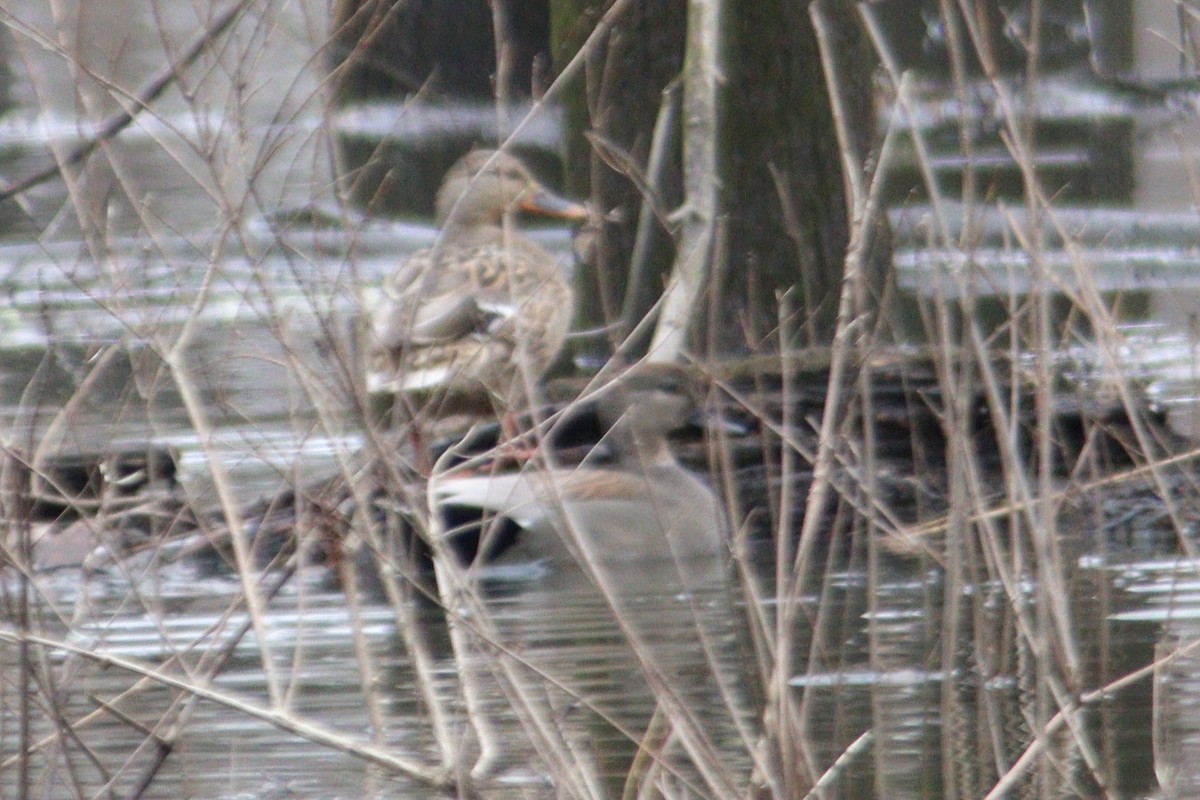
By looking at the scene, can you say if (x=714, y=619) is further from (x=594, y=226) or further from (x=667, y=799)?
(x=667, y=799)

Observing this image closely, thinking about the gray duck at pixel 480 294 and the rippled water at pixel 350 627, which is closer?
the rippled water at pixel 350 627

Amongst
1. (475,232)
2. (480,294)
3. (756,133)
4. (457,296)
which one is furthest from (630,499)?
(475,232)

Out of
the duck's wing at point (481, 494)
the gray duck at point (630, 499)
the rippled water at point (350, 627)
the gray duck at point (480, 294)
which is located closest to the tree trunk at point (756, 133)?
the gray duck at point (480, 294)

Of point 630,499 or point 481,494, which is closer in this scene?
point 481,494

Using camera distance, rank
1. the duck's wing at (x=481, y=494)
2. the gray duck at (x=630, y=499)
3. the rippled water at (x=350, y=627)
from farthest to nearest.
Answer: the gray duck at (x=630, y=499), the duck's wing at (x=481, y=494), the rippled water at (x=350, y=627)

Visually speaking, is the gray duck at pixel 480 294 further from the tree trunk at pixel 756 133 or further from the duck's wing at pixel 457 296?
the tree trunk at pixel 756 133

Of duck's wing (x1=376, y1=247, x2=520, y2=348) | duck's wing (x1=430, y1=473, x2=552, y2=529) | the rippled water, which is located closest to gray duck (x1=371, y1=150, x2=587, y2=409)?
duck's wing (x1=376, y1=247, x2=520, y2=348)

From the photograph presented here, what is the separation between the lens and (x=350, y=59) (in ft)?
12.4

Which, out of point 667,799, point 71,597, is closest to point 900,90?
point 667,799

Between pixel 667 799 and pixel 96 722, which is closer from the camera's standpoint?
pixel 667 799

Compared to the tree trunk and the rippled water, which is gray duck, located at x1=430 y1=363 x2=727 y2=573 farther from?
the tree trunk

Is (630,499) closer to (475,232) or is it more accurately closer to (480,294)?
(480,294)

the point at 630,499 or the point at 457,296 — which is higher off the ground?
the point at 457,296

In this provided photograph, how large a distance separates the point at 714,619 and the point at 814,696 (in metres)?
1.12
